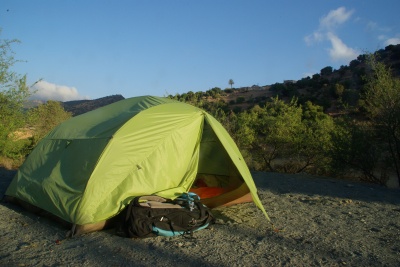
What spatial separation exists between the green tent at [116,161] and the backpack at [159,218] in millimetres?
271

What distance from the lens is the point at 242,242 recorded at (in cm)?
511

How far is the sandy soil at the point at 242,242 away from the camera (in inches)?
172

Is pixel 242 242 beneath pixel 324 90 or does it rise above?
beneath

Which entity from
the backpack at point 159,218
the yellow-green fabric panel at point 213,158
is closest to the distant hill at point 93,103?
the yellow-green fabric panel at point 213,158

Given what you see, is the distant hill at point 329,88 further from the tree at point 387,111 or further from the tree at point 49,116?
the tree at point 387,111

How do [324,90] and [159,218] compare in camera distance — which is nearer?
[159,218]

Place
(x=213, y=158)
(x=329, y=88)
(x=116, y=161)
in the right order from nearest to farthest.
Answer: (x=116, y=161), (x=213, y=158), (x=329, y=88)

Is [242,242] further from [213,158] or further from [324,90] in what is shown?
[324,90]

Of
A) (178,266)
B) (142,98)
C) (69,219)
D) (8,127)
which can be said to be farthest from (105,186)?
(8,127)

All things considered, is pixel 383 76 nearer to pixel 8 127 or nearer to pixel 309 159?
pixel 309 159

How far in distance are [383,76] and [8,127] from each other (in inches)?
566

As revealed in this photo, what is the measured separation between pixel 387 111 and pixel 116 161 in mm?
9812

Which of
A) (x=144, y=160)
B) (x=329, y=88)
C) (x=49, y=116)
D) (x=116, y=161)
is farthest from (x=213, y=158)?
(x=329, y=88)

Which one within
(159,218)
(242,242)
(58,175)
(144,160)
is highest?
(144,160)
